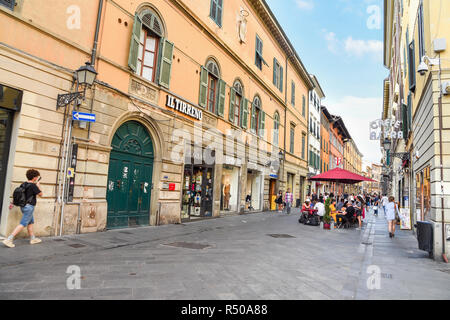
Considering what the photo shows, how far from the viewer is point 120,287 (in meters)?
4.11

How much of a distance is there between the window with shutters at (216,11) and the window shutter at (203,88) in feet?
9.38

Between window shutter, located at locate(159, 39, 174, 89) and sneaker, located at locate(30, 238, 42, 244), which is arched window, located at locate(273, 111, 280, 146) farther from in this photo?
sneaker, located at locate(30, 238, 42, 244)

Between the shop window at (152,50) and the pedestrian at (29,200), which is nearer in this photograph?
the pedestrian at (29,200)

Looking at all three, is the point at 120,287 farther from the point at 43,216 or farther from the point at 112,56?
the point at 112,56

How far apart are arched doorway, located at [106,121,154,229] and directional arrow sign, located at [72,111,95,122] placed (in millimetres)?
1369

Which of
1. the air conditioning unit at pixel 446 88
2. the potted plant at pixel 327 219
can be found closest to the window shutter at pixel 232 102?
the potted plant at pixel 327 219

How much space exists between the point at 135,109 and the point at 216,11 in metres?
7.61

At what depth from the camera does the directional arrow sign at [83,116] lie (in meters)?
7.98

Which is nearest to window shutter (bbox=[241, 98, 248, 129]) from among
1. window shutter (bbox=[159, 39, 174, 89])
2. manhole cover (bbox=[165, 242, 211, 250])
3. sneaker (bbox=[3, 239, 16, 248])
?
window shutter (bbox=[159, 39, 174, 89])

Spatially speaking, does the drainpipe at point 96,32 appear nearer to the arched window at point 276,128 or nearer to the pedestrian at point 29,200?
the pedestrian at point 29,200

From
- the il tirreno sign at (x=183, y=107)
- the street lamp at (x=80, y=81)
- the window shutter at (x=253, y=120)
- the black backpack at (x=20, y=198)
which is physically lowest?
the black backpack at (x=20, y=198)

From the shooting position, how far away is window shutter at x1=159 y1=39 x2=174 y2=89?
11.1 m
